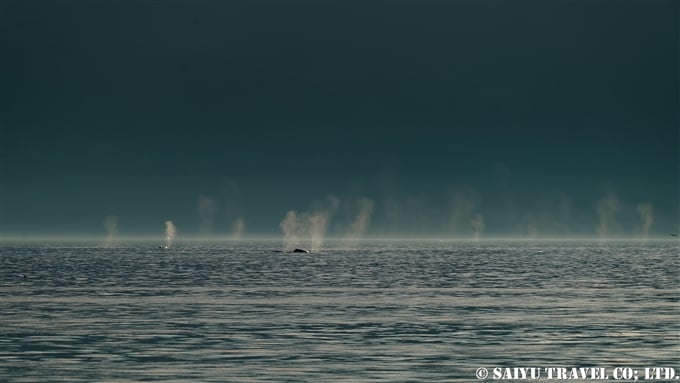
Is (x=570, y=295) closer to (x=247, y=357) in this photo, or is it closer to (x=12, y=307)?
(x=12, y=307)

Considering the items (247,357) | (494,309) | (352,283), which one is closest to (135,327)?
(247,357)

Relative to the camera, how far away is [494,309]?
71.2m

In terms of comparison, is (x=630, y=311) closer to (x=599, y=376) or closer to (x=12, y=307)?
(x=599, y=376)

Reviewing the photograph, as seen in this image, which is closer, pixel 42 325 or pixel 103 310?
pixel 42 325

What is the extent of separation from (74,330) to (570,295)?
4012 centimetres

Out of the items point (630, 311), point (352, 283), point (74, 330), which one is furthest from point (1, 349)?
point (352, 283)

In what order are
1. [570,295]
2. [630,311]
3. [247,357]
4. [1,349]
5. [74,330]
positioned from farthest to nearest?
[570,295], [630,311], [74,330], [1,349], [247,357]

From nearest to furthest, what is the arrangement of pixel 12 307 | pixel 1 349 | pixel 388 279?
pixel 1 349, pixel 12 307, pixel 388 279

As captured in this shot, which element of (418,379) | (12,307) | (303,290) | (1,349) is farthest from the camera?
(303,290)

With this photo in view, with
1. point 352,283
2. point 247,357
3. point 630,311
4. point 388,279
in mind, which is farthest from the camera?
point 388,279

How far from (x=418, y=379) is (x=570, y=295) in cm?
4684

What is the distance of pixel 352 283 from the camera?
10538 cm

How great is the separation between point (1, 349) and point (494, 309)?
102ft

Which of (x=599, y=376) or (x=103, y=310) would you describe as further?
(x=103, y=310)
